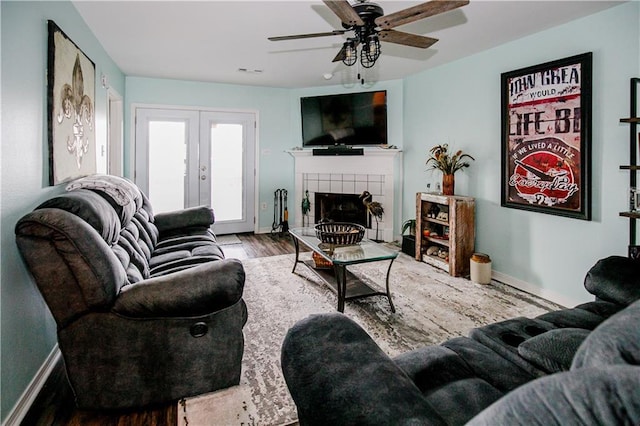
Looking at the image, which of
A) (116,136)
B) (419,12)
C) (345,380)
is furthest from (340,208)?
(345,380)

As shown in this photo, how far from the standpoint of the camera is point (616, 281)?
196 centimetres

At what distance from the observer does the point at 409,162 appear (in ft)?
17.5

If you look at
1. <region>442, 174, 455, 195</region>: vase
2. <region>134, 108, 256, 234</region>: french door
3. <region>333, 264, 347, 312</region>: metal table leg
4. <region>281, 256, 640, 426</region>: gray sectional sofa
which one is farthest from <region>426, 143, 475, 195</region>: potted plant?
<region>134, 108, 256, 234</region>: french door

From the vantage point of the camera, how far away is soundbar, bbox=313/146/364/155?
5.51 metres

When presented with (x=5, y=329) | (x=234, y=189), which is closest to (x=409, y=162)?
(x=234, y=189)

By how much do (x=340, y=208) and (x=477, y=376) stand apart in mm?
4678

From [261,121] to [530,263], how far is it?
4340 millimetres

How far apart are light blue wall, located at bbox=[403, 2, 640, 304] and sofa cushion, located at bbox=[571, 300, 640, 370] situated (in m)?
2.64

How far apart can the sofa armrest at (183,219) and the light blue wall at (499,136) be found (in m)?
2.92

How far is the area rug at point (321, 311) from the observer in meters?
1.81

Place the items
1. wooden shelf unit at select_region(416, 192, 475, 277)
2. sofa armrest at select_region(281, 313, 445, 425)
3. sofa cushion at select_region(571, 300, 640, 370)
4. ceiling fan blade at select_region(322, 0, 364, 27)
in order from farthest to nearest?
wooden shelf unit at select_region(416, 192, 475, 277)
ceiling fan blade at select_region(322, 0, 364, 27)
sofa armrest at select_region(281, 313, 445, 425)
sofa cushion at select_region(571, 300, 640, 370)

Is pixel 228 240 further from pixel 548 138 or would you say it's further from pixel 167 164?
pixel 548 138

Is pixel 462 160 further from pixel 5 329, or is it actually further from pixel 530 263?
pixel 5 329

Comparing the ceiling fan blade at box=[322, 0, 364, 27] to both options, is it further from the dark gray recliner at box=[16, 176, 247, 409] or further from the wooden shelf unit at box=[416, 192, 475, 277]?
the wooden shelf unit at box=[416, 192, 475, 277]
